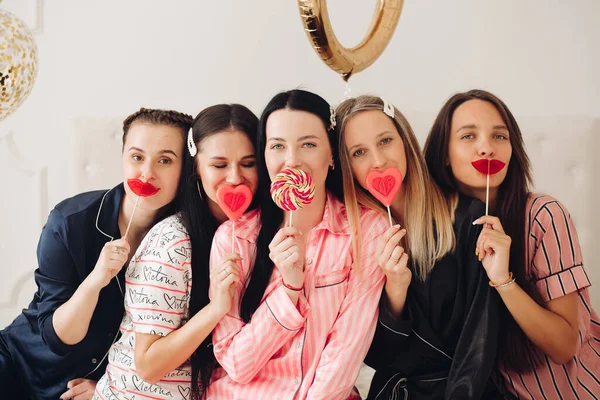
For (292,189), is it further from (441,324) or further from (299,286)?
(441,324)

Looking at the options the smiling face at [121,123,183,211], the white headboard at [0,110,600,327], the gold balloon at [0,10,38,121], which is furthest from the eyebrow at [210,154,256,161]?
the white headboard at [0,110,600,327]

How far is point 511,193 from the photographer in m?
2.10

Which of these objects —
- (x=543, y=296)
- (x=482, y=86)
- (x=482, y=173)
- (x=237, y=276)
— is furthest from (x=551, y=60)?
(x=237, y=276)

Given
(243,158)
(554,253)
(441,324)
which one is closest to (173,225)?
(243,158)

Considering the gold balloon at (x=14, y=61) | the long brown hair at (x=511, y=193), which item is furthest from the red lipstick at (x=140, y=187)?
the long brown hair at (x=511, y=193)

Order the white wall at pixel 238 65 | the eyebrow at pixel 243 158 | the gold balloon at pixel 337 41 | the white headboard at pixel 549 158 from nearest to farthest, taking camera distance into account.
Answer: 1. the gold balloon at pixel 337 41
2. the eyebrow at pixel 243 158
3. the white headboard at pixel 549 158
4. the white wall at pixel 238 65

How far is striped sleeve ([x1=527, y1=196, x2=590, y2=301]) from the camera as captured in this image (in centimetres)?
194

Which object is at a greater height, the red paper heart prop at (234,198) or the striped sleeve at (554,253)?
the red paper heart prop at (234,198)

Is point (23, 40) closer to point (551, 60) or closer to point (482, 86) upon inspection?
point (482, 86)

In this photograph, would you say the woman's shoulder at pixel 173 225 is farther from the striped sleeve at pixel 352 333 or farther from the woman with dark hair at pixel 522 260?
the woman with dark hair at pixel 522 260

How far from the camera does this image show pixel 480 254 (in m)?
1.85

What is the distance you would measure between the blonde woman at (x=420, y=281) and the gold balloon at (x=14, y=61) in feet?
3.49

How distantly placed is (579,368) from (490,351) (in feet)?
1.45

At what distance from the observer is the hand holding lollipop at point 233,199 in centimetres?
196
